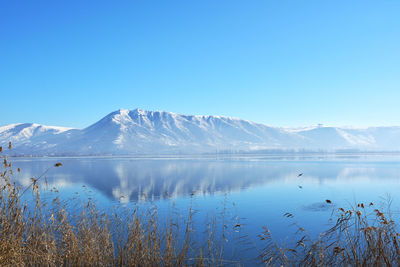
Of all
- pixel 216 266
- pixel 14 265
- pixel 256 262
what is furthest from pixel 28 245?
pixel 256 262

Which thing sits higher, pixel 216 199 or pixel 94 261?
pixel 94 261

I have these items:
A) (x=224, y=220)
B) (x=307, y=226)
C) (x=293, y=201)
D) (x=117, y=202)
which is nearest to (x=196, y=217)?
(x=224, y=220)

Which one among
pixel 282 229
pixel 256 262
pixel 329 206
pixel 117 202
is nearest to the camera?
pixel 256 262

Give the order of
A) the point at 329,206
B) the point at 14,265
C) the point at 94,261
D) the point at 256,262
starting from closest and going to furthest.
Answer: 1. the point at 14,265
2. the point at 94,261
3. the point at 256,262
4. the point at 329,206

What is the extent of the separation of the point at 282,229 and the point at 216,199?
638cm

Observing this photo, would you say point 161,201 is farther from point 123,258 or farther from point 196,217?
point 123,258

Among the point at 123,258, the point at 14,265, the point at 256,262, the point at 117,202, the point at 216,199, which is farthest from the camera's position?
the point at 216,199

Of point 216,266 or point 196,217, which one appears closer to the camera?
point 216,266

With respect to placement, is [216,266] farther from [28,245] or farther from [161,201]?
[161,201]

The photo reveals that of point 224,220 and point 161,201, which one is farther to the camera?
point 161,201

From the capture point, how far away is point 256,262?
704cm

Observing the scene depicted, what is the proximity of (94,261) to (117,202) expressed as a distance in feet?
33.4

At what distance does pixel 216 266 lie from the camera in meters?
6.16

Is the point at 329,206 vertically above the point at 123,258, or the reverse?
the point at 123,258
